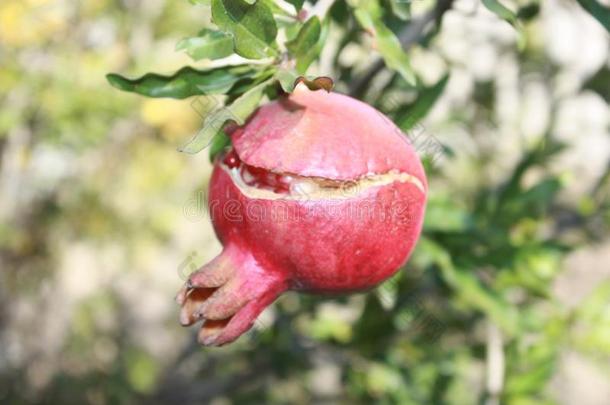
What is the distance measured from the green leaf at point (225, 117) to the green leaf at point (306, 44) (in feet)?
0.13

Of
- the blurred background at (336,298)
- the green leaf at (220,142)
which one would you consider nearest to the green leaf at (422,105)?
the blurred background at (336,298)

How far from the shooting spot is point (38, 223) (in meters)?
2.98

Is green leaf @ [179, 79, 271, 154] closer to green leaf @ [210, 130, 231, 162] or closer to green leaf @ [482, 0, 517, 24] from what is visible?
green leaf @ [210, 130, 231, 162]

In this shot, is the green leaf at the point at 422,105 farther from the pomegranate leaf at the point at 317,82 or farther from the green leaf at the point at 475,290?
the pomegranate leaf at the point at 317,82

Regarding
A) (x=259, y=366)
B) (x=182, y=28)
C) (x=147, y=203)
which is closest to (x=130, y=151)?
(x=147, y=203)

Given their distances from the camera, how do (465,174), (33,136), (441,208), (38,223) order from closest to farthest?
(441,208), (465,174), (33,136), (38,223)

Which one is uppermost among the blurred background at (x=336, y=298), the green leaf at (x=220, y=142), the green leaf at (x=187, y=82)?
the green leaf at (x=187, y=82)

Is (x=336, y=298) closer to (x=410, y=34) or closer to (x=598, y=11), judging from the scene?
(x=410, y=34)

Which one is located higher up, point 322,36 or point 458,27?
point 322,36

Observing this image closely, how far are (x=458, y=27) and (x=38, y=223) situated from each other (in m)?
1.88

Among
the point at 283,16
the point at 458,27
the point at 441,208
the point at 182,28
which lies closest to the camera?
the point at 283,16

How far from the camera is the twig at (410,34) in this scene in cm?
93

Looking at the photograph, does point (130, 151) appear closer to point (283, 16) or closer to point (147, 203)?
point (147, 203)

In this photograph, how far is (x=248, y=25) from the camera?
669mm
